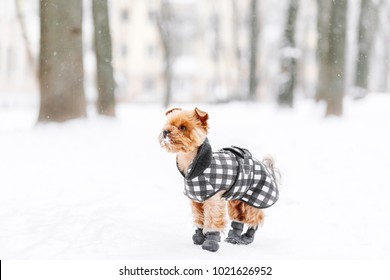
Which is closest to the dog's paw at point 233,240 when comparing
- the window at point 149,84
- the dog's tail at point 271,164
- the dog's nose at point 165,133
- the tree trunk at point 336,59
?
the dog's tail at point 271,164

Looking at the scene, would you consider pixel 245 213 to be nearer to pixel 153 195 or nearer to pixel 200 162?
pixel 200 162

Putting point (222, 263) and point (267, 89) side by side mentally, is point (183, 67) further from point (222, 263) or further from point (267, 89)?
point (222, 263)

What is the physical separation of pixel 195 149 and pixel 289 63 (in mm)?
12188

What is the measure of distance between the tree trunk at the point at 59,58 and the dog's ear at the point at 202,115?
18.5ft

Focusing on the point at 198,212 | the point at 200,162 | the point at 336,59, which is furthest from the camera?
the point at 336,59

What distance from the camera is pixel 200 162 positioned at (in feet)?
15.0

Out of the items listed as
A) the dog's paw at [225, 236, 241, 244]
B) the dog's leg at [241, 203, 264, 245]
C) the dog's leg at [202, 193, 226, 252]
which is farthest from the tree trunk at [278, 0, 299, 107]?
the dog's leg at [202, 193, 226, 252]

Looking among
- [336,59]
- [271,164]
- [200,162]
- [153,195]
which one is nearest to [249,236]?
[271,164]

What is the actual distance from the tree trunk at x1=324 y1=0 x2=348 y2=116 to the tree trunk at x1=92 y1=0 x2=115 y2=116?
5.06 m

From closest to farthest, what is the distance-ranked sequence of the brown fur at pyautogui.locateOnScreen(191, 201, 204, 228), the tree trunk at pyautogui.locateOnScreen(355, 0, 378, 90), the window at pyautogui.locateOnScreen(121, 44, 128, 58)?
the brown fur at pyautogui.locateOnScreen(191, 201, 204, 228)
the tree trunk at pyautogui.locateOnScreen(355, 0, 378, 90)
the window at pyautogui.locateOnScreen(121, 44, 128, 58)

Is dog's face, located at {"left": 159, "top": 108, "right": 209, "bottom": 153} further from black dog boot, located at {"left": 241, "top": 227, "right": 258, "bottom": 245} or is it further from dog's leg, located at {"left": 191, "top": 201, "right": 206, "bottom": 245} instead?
black dog boot, located at {"left": 241, "top": 227, "right": 258, "bottom": 245}

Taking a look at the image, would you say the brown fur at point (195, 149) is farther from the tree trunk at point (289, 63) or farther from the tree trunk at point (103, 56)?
the tree trunk at point (289, 63)

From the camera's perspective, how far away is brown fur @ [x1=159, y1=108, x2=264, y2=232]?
4.34 metres

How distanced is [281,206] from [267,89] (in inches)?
1656
